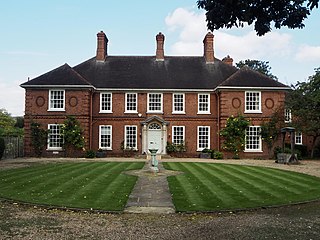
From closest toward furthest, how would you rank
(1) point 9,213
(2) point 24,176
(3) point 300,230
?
1. (3) point 300,230
2. (1) point 9,213
3. (2) point 24,176

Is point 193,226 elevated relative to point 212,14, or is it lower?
lower

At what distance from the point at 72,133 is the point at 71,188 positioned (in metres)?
17.2

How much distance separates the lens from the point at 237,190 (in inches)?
484

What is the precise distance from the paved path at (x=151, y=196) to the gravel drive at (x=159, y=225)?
0.60 m

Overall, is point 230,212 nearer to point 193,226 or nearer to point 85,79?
point 193,226

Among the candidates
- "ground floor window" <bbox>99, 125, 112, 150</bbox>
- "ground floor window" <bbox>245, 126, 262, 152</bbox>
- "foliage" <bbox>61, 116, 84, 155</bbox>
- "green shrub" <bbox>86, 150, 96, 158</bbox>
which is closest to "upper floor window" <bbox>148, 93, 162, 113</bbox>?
"ground floor window" <bbox>99, 125, 112, 150</bbox>

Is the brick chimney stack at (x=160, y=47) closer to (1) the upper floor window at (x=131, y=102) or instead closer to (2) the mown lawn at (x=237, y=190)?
(1) the upper floor window at (x=131, y=102)

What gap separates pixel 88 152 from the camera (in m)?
29.1

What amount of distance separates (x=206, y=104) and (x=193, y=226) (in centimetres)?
2432

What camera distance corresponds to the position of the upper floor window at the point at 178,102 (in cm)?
3155

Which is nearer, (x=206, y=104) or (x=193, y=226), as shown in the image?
(x=193, y=226)

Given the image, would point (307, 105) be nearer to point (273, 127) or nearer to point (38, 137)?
point (273, 127)

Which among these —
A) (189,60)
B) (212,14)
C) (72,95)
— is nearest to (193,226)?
(212,14)

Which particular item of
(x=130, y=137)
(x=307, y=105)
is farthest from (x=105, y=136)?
(x=307, y=105)
